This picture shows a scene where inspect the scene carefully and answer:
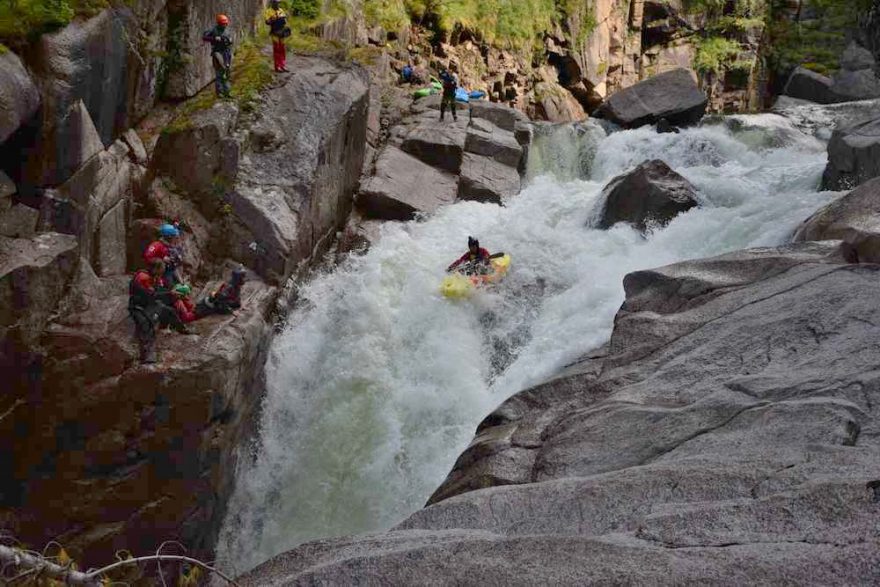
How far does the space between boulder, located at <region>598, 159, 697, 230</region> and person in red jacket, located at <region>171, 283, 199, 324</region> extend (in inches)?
370

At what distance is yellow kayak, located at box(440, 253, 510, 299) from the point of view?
1614 cm

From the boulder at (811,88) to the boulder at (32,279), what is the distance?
89.4 feet

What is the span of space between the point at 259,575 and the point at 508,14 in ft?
90.3

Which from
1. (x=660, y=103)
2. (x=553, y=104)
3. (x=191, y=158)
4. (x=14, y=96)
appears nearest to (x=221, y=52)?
(x=191, y=158)

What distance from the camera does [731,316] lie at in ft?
30.7

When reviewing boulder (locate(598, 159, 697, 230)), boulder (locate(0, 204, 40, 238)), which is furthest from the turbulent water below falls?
boulder (locate(0, 204, 40, 238))

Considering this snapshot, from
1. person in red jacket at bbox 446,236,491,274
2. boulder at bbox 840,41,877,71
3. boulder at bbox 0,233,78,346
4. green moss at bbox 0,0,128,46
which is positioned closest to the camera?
boulder at bbox 0,233,78,346

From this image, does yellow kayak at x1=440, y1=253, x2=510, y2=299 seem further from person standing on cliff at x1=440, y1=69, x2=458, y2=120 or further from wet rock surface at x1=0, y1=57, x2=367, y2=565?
person standing on cliff at x1=440, y1=69, x2=458, y2=120

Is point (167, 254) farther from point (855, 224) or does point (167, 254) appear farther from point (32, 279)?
point (855, 224)

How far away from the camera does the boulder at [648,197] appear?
17078 millimetres

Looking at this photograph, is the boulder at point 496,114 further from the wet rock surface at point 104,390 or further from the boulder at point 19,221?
the boulder at point 19,221

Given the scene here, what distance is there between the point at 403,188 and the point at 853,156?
9.68 meters

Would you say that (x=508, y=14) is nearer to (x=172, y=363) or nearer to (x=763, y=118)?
(x=763, y=118)

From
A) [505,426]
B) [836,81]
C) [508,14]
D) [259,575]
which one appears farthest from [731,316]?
[836,81]
